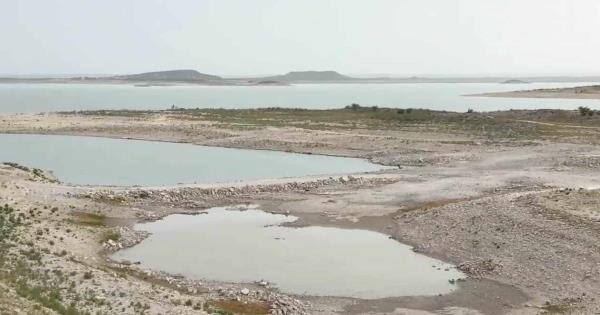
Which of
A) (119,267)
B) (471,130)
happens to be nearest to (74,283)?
(119,267)

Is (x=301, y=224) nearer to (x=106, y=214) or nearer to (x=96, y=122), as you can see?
(x=106, y=214)

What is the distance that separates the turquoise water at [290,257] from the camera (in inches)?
801

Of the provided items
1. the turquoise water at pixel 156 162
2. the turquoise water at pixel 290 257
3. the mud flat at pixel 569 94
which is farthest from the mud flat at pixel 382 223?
the mud flat at pixel 569 94

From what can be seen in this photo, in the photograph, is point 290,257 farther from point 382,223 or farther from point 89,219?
point 89,219

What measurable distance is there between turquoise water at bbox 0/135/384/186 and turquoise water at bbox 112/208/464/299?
11.6m

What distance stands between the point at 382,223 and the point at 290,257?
21.0ft

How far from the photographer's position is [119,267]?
826 inches

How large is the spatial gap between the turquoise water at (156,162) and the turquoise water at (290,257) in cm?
1162

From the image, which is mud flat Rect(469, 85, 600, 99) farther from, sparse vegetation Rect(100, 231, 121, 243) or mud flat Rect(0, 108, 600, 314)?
sparse vegetation Rect(100, 231, 121, 243)

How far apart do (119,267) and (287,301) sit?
6.14 metres

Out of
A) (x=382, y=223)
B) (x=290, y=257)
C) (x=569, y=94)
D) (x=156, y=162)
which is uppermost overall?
(x=569, y=94)

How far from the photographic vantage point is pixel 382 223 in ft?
93.2

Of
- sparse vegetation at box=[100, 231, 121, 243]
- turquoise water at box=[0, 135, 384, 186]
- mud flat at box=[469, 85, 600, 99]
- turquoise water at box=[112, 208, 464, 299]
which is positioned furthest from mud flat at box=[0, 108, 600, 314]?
mud flat at box=[469, 85, 600, 99]

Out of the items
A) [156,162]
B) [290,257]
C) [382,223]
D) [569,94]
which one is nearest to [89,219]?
[290,257]
